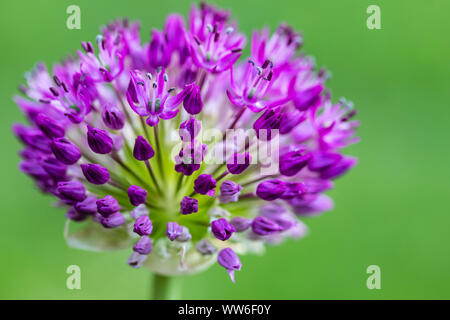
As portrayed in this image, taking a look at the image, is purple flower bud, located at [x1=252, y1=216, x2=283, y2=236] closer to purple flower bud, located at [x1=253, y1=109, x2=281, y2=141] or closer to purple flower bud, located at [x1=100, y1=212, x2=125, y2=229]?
purple flower bud, located at [x1=253, y1=109, x2=281, y2=141]

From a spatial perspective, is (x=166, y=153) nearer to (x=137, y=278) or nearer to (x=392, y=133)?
(x=137, y=278)

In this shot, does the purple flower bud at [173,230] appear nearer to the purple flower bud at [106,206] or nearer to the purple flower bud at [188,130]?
the purple flower bud at [106,206]

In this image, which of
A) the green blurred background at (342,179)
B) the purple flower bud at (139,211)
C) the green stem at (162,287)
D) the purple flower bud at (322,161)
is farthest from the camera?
the green blurred background at (342,179)

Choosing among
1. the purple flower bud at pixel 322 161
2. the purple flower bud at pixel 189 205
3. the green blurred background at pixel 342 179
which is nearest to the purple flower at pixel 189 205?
the purple flower bud at pixel 189 205

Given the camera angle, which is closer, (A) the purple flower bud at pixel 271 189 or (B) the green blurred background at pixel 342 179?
(A) the purple flower bud at pixel 271 189

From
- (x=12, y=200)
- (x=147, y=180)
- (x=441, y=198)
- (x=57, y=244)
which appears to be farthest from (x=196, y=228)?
(x=441, y=198)

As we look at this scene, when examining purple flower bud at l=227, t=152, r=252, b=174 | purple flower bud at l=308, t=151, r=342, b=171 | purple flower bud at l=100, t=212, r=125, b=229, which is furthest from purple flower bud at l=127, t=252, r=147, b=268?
purple flower bud at l=308, t=151, r=342, b=171

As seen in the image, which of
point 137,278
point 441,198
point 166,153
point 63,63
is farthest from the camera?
point 441,198
